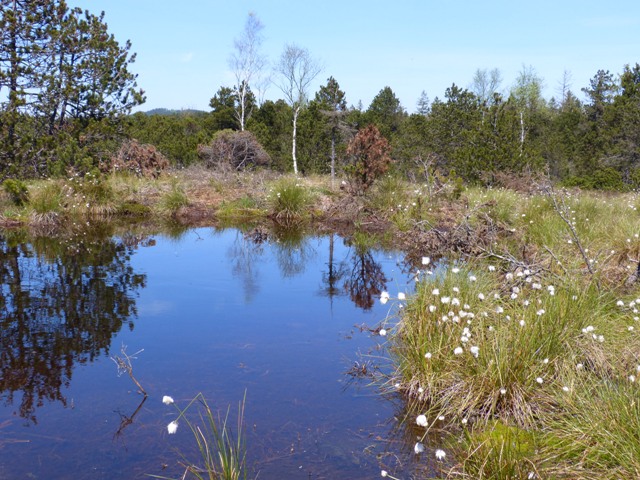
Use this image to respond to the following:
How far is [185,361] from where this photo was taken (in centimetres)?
584

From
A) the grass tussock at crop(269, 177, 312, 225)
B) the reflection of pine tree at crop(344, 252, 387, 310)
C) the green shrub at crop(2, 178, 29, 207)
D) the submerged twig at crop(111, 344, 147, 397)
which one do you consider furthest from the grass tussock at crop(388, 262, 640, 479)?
the green shrub at crop(2, 178, 29, 207)

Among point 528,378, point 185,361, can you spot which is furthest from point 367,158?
Result: point 528,378

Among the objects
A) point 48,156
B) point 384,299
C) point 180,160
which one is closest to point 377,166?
point 48,156

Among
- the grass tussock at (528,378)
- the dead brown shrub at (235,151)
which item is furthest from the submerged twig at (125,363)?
the dead brown shrub at (235,151)

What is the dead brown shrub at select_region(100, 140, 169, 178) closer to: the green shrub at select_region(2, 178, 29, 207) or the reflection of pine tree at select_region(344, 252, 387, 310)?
the green shrub at select_region(2, 178, 29, 207)

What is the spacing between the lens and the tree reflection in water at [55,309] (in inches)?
211

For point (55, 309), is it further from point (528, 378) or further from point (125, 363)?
point (528, 378)

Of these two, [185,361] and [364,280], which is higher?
→ [364,280]

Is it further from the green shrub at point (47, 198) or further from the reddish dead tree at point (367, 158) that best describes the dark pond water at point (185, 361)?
the reddish dead tree at point (367, 158)

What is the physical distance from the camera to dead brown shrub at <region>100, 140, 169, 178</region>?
63.2ft

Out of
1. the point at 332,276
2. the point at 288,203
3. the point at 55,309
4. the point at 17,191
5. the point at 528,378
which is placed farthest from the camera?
the point at 288,203

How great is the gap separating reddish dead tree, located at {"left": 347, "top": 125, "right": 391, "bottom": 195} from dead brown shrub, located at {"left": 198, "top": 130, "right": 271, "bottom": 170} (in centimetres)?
901

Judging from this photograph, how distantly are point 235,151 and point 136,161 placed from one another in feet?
20.1

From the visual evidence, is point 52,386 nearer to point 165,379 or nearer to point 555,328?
Answer: point 165,379
